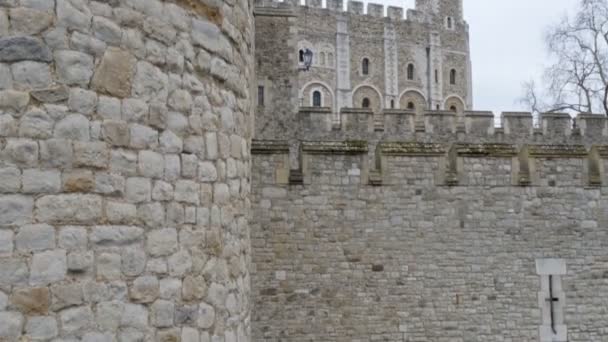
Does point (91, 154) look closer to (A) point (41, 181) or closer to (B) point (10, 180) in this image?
(A) point (41, 181)

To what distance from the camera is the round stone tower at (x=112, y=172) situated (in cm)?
321

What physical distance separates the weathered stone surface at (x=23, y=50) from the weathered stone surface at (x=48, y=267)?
2.99 ft

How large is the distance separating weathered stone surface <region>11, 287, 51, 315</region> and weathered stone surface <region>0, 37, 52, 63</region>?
107cm

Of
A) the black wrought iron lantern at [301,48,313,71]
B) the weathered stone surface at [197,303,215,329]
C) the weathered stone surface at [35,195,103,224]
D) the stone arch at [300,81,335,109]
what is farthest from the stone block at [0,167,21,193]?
the stone arch at [300,81,335,109]

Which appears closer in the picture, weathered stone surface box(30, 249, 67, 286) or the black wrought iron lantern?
weathered stone surface box(30, 249, 67, 286)

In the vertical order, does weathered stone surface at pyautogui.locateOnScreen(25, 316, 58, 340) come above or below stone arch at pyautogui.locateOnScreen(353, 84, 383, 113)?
below

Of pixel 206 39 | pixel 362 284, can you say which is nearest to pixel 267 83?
pixel 362 284

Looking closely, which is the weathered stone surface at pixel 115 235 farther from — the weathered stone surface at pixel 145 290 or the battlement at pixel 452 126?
the battlement at pixel 452 126

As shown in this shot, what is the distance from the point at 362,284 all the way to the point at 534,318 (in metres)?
2.41

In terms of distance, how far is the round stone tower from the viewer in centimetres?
321

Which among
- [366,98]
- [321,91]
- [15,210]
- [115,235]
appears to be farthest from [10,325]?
[366,98]

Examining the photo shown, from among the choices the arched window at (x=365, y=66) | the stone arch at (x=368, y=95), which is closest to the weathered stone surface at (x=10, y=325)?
the stone arch at (x=368, y=95)

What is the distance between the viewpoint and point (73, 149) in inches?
131

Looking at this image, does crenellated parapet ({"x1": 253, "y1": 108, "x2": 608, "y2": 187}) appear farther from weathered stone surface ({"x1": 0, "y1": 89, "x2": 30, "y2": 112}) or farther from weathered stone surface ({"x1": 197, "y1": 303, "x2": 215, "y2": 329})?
weathered stone surface ({"x1": 0, "y1": 89, "x2": 30, "y2": 112})
